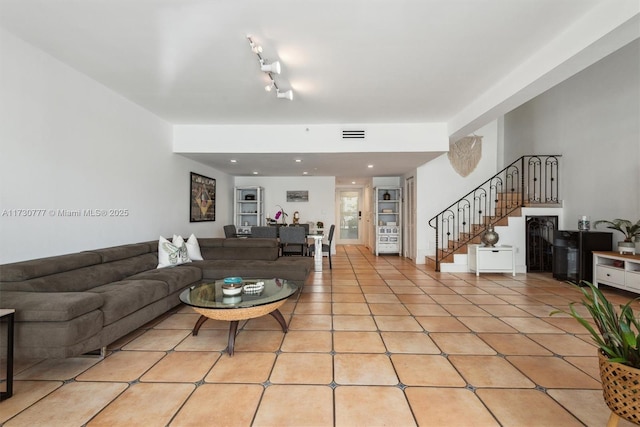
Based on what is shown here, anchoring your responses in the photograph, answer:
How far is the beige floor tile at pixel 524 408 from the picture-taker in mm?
1589

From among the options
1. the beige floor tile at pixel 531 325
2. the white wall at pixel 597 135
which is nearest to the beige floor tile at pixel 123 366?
the beige floor tile at pixel 531 325

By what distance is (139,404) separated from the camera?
1.73m

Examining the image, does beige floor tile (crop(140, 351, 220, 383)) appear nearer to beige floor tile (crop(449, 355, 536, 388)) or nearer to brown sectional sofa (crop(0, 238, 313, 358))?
brown sectional sofa (crop(0, 238, 313, 358))

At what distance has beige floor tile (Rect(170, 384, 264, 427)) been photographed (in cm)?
158

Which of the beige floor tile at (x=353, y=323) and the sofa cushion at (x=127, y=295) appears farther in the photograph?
the beige floor tile at (x=353, y=323)

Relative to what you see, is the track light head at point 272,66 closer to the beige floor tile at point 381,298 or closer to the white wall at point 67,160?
the white wall at point 67,160

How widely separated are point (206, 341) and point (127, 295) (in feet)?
2.53

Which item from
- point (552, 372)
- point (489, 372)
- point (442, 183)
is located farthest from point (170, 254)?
point (442, 183)

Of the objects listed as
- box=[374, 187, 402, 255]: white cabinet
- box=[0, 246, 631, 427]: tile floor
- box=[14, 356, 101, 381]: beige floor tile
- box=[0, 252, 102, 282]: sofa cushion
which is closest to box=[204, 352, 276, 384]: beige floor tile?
Answer: box=[0, 246, 631, 427]: tile floor

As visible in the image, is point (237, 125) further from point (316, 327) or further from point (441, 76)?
point (316, 327)

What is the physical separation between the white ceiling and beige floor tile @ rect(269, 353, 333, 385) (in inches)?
105

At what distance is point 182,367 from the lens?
214cm

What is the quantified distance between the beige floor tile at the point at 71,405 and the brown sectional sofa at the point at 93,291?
9.3 inches

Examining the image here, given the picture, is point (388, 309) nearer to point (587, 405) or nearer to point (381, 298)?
point (381, 298)
